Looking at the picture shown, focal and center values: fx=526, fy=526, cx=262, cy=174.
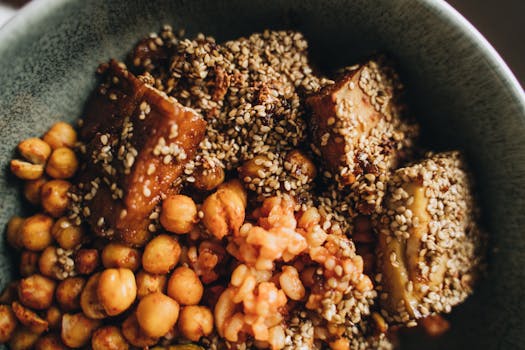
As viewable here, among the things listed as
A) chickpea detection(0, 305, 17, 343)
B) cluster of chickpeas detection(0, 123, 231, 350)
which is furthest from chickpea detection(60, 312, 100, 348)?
chickpea detection(0, 305, 17, 343)

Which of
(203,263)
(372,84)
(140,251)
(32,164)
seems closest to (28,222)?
(32,164)

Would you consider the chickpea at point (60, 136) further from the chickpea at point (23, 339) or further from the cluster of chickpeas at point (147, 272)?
the chickpea at point (23, 339)

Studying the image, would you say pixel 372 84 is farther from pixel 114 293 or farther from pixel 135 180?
pixel 114 293

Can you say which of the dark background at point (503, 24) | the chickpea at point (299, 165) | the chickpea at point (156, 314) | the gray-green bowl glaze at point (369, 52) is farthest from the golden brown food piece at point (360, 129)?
the dark background at point (503, 24)

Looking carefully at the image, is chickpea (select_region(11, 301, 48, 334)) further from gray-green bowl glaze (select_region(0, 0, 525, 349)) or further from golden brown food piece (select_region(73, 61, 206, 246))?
golden brown food piece (select_region(73, 61, 206, 246))

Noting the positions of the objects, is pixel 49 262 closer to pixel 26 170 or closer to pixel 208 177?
pixel 26 170

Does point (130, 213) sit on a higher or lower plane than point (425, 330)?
higher

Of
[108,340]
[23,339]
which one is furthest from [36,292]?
[108,340]
